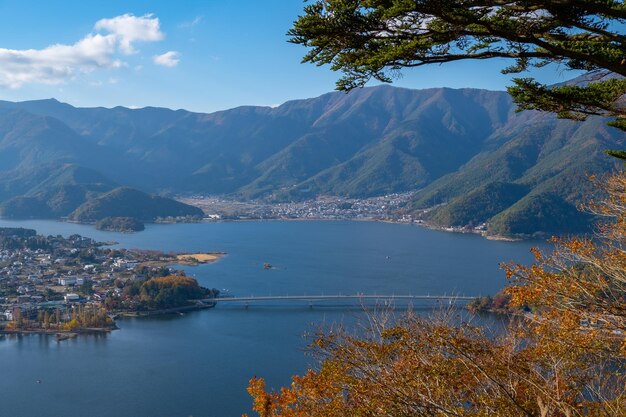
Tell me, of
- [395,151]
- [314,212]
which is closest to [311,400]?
[314,212]

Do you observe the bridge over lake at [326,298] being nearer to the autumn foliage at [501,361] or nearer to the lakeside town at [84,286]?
the lakeside town at [84,286]

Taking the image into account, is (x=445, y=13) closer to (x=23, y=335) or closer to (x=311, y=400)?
(x=311, y=400)

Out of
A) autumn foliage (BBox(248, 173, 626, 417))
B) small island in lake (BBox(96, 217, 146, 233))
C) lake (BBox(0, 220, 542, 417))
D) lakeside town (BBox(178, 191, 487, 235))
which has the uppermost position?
lakeside town (BBox(178, 191, 487, 235))

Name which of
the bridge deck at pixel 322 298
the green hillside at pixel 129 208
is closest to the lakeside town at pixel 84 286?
the bridge deck at pixel 322 298

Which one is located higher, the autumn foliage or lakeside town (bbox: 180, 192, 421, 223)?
lakeside town (bbox: 180, 192, 421, 223)

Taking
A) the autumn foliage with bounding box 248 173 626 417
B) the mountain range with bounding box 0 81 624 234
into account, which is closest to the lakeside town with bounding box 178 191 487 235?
A: the mountain range with bounding box 0 81 624 234

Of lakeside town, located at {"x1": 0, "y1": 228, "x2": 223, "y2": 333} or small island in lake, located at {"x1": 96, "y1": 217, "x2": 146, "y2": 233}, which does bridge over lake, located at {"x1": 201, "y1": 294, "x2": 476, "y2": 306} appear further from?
small island in lake, located at {"x1": 96, "y1": 217, "x2": 146, "y2": 233}
